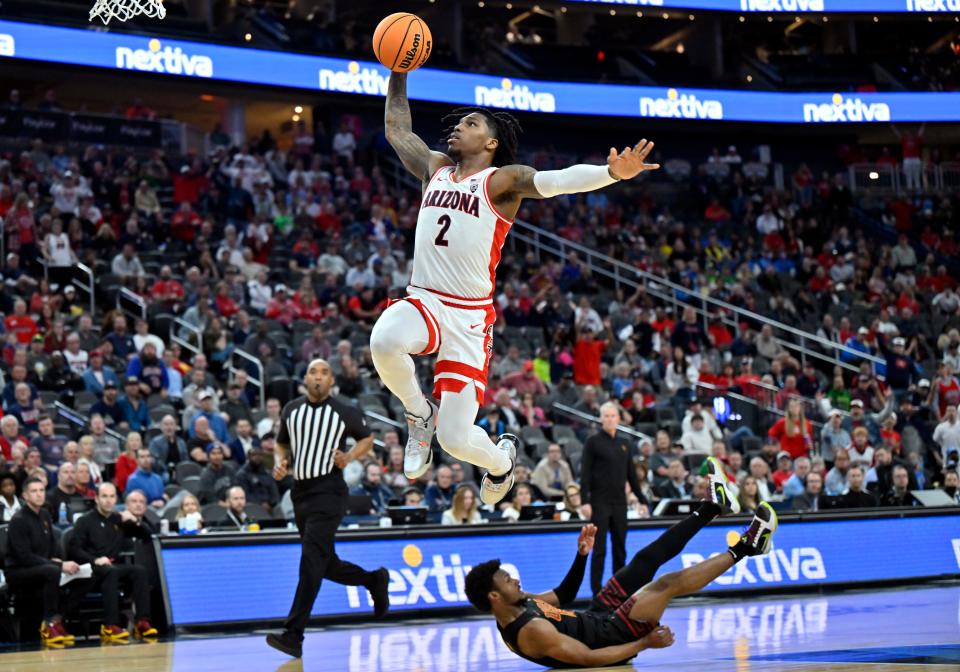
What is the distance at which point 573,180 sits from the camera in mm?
7516

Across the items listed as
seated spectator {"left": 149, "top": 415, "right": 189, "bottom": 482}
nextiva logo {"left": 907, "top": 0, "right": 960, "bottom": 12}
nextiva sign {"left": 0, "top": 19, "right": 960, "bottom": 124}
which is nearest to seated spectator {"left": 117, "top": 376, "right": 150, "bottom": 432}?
seated spectator {"left": 149, "top": 415, "right": 189, "bottom": 482}

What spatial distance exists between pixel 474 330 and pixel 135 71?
19.3 m

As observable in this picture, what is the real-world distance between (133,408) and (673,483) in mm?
7058

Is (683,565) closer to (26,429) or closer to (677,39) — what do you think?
(26,429)

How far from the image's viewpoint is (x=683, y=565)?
15203 millimetres

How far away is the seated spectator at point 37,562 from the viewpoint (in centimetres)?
1195

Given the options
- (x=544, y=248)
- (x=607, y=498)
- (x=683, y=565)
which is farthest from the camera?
(x=544, y=248)

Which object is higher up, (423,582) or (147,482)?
(147,482)

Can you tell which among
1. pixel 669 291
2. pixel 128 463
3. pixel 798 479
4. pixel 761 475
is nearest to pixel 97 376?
pixel 128 463

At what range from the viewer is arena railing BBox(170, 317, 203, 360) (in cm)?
1930

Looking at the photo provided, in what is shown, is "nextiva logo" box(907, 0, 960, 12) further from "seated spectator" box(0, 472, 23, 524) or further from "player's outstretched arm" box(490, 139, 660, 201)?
"player's outstretched arm" box(490, 139, 660, 201)

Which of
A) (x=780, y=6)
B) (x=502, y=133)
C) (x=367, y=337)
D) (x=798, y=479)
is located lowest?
(x=798, y=479)

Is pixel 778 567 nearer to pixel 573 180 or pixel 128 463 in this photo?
pixel 128 463

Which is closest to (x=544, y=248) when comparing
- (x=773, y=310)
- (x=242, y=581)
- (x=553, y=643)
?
(x=773, y=310)
